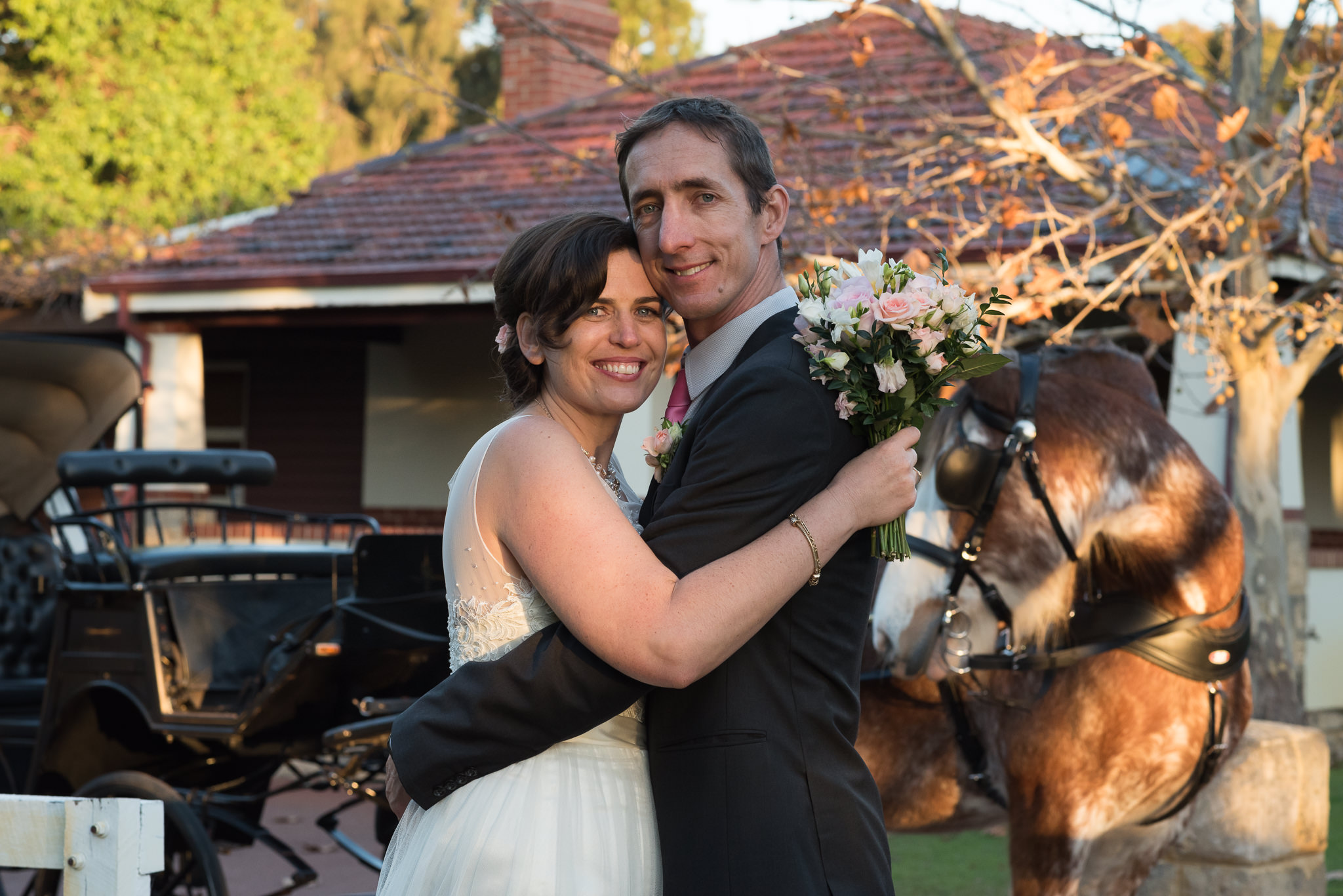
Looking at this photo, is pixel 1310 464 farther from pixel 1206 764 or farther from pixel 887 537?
pixel 887 537

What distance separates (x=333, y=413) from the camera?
46.5ft

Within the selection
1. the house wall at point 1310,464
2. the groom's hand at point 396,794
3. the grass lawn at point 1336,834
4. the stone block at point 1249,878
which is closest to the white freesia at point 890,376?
the groom's hand at point 396,794

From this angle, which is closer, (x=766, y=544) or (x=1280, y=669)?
(x=766, y=544)

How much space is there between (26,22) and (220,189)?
3.68 meters

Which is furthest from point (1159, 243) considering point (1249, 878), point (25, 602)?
point (25, 602)

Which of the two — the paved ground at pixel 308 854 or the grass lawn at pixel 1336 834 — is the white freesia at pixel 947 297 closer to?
the paved ground at pixel 308 854

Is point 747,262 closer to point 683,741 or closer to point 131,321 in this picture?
point 683,741

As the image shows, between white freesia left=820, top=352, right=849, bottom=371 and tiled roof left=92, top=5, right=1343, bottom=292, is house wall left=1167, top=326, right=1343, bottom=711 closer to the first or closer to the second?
tiled roof left=92, top=5, right=1343, bottom=292

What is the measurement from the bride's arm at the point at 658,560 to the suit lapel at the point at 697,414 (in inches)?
4.4

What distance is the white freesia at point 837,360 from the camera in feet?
6.50

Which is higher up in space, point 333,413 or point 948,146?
point 948,146

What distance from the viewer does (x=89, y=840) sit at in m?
2.17

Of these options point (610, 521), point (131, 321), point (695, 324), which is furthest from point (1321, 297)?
point (131, 321)

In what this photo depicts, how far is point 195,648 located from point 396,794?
10.3ft
